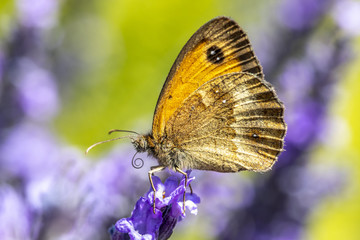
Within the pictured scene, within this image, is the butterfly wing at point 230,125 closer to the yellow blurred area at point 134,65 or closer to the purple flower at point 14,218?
the purple flower at point 14,218

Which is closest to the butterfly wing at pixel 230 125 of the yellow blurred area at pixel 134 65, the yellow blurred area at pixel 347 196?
the yellow blurred area at pixel 347 196

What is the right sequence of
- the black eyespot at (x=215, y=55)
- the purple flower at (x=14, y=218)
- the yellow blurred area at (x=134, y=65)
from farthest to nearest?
the yellow blurred area at (x=134, y=65) → the black eyespot at (x=215, y=55) → the purple flower at (x=14, y=218)

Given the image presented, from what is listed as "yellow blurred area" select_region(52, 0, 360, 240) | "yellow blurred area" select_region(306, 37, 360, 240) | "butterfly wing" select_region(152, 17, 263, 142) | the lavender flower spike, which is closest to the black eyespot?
"butterfly wing" select_region(152, 17, 263, 142)

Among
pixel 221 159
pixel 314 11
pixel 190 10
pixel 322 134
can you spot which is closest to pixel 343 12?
pixel 314 11

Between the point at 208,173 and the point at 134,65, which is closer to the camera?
the point at 208,173

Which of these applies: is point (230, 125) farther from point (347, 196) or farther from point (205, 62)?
point (347, 196)

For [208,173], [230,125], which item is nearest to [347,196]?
[208,173]
